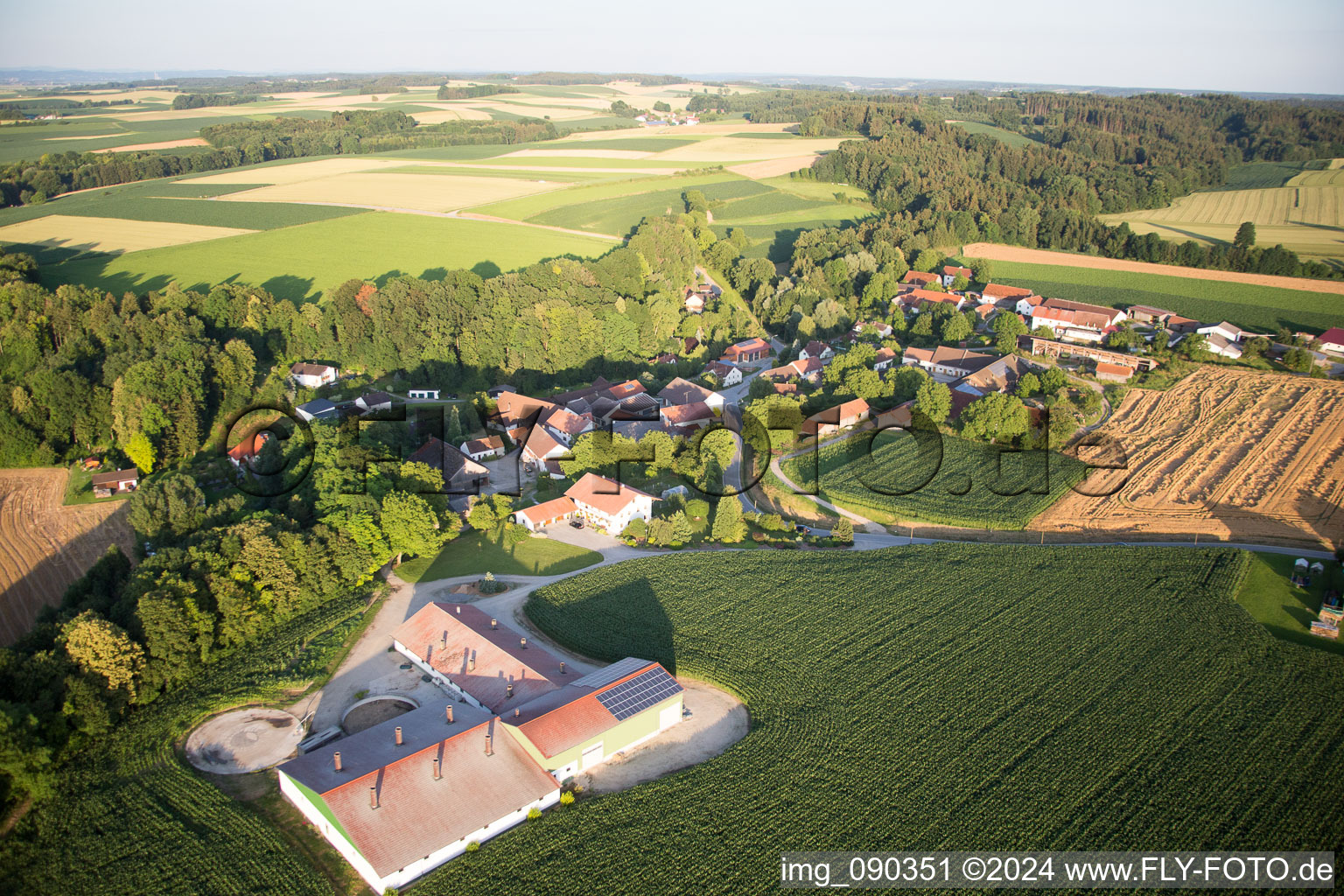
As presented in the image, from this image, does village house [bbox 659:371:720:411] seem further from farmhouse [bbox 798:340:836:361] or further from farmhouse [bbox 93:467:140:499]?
farmhouse [bbox 93:467:140:499]

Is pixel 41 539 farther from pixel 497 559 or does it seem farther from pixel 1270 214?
pixel 1270 214

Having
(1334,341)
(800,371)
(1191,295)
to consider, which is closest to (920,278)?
(1191,295)

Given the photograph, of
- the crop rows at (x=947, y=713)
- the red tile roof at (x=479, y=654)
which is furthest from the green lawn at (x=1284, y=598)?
the red tile roof at (x=479, y=654)

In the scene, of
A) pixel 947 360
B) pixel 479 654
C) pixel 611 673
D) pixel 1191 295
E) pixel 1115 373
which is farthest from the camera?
pixel 1191 295

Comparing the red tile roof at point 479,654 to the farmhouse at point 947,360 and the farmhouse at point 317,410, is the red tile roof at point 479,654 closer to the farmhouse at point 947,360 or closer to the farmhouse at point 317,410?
the farmhouse at point 317,410

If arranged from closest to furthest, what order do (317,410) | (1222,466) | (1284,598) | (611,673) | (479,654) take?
(611,673)
(479,654)
(1284,598)
(1222,466)
(317,410)

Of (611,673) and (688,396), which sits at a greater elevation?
(688,396)

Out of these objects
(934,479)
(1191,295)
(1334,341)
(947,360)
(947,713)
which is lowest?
(947,713)
